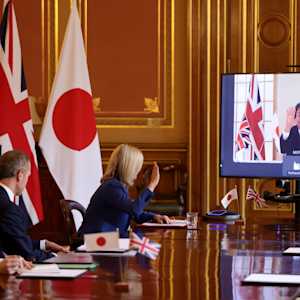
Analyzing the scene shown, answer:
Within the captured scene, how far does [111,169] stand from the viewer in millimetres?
5172

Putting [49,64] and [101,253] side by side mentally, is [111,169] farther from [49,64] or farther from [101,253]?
[49,64]

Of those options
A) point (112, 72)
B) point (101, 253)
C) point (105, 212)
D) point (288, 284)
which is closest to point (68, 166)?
point (112, 72)

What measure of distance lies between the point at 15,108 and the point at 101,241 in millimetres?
3278

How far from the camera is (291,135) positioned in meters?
5.89

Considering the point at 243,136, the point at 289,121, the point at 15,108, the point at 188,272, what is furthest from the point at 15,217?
the point at 15,108

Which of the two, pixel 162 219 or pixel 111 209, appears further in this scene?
pixel 162 219

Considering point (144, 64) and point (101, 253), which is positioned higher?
point (144, 64)

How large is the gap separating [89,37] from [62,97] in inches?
52.5

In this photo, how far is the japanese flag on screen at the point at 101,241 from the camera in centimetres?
363

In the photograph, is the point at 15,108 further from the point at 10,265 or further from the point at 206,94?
the point at 10,265

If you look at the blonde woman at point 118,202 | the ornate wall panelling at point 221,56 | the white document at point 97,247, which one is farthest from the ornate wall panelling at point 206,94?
the white document at point 97,247

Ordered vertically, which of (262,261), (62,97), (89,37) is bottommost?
(262,261)

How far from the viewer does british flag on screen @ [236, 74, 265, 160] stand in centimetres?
597

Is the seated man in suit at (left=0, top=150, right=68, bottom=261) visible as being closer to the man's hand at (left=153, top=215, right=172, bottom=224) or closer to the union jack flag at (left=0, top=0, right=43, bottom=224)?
the man's hand at (left=153, top=215, right=172, bottom=224)
